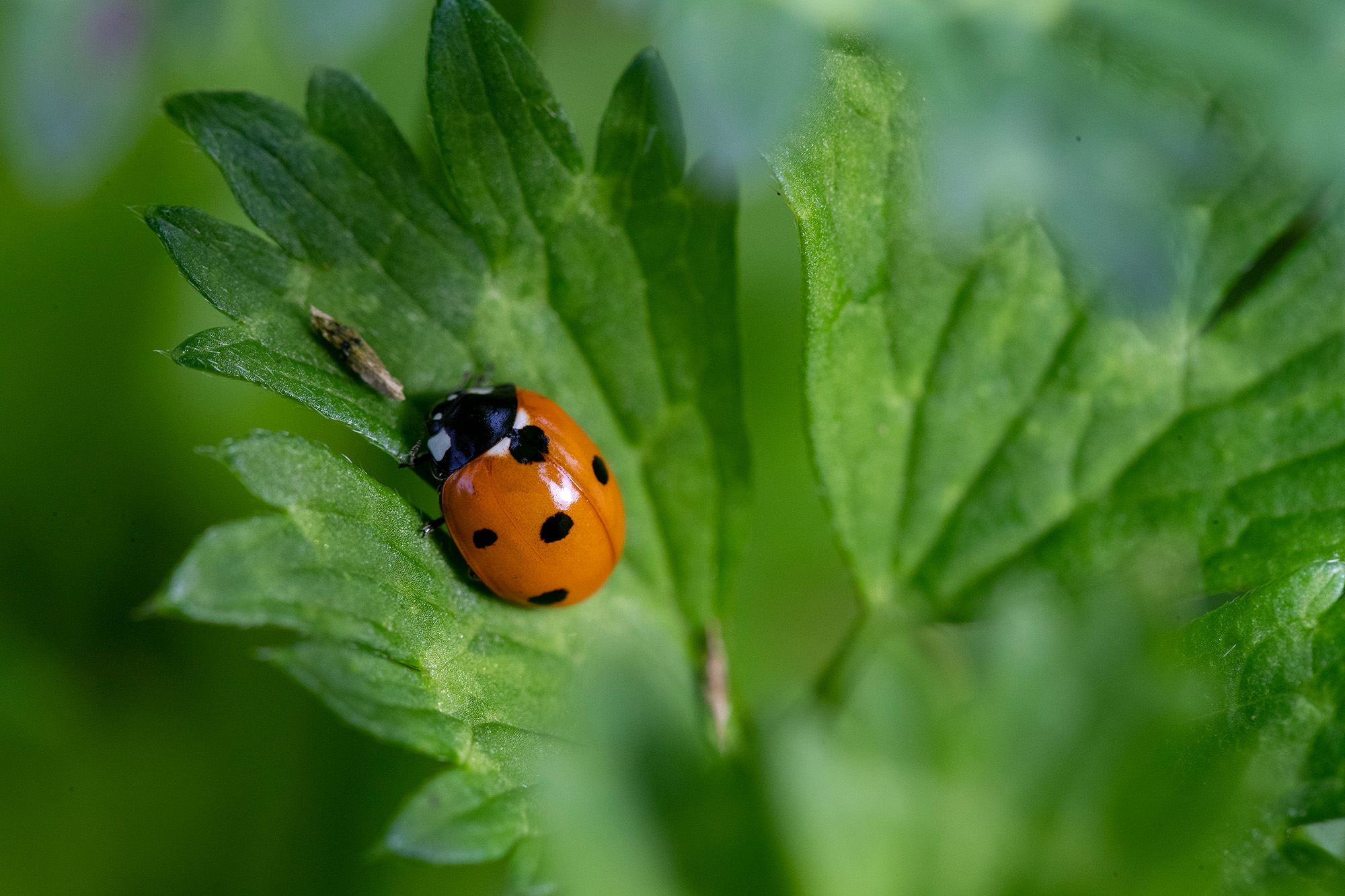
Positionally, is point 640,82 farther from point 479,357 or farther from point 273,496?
point 273,496

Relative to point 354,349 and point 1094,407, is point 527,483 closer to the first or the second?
point 354,349

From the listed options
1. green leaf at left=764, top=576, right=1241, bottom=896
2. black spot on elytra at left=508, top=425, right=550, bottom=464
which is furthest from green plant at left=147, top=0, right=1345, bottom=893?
black spot on elytra at left=508, top=425, right=550, bottom=464

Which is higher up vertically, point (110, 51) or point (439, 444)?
point (110, 51)

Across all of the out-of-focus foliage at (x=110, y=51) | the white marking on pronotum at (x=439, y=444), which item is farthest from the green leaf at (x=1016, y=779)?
the out-of-focus foliage at (x=110, y=51)

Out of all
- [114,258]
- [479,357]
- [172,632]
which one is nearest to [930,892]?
[479,357]

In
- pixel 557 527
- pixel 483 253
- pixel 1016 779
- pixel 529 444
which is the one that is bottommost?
pixel 1016 779

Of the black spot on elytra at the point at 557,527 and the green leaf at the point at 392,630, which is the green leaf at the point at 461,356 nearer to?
the green leaf at the point at 392,630

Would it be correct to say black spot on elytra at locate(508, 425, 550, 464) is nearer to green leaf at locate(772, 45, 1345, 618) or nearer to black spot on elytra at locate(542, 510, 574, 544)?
black spot on elytra at locate(542, 510, 574, 544)

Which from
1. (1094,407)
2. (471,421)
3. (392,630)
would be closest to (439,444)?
(471,421)
